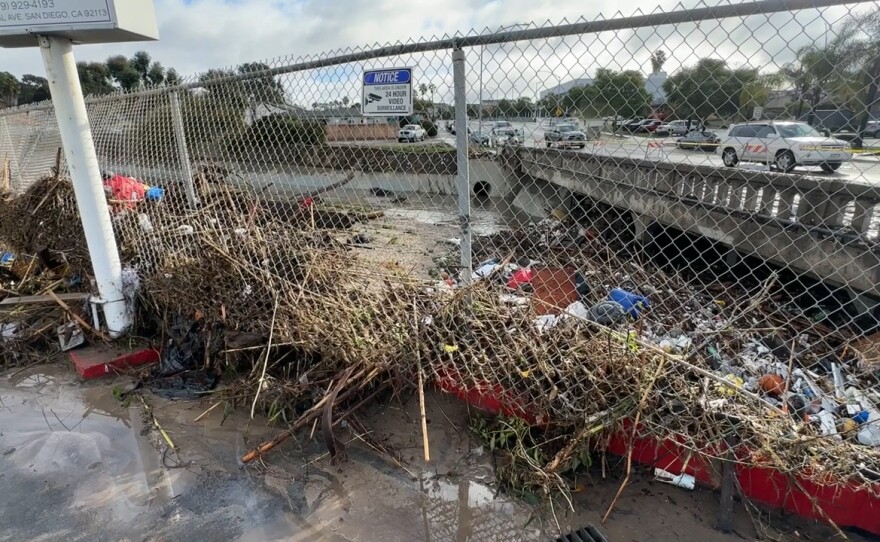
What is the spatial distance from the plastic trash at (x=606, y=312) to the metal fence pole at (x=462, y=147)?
109 cm

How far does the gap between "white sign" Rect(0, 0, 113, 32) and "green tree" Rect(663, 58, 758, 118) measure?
3491 millimetres

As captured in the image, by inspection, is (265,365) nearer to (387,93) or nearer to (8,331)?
(387,93)

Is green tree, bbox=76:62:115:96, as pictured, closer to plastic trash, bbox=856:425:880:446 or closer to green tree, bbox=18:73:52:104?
green tree, bbox=18:73:52:104

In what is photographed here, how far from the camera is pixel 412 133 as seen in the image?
10.1 ft

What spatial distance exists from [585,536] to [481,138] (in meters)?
2.18

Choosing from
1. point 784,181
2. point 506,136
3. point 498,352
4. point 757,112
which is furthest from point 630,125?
point 784,181

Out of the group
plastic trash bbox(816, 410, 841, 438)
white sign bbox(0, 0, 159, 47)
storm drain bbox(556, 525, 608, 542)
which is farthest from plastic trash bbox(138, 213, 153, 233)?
plastic trash bbox(816, 410, 841, 438)

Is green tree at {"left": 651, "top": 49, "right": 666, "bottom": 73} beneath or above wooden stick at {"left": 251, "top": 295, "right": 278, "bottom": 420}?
above

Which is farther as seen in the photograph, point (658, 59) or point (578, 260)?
point (578, 260)

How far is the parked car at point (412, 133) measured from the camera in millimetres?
2955

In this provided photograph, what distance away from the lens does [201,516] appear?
2301 mm

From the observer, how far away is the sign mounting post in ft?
10.2

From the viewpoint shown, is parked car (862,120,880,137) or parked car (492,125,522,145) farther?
parked car (492,125,522,145)

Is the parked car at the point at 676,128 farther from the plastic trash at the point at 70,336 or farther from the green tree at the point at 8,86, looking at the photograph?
the green tree at the point at 8,86
